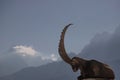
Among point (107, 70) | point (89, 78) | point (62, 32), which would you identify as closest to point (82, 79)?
point (89, 78)

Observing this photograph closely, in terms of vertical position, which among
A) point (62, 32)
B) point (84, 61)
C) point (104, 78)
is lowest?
point (104, 78)

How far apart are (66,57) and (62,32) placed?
494 millimetres

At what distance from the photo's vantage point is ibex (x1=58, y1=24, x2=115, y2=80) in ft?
18.2

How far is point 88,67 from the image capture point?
5746 millimetres

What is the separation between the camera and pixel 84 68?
5.82 metres

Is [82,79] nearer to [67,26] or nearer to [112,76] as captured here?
[112,76]

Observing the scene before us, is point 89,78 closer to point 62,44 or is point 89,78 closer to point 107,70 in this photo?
point 107,70

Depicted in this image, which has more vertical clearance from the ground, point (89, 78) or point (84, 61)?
point (84, 61)

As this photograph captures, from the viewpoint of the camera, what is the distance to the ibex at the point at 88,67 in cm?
555

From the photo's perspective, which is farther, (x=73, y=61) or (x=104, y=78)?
(x=73, y=61)

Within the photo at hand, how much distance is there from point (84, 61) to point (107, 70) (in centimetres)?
55

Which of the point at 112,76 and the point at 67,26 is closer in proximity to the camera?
the point at 112,76

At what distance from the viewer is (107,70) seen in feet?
18.3

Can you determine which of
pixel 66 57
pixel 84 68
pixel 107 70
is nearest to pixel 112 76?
pixel 107 70
